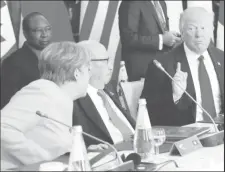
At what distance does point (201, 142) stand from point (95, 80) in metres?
0.80

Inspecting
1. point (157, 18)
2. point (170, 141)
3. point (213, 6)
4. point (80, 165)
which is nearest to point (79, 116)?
point (170, 141)

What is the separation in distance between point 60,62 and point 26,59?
1.97m

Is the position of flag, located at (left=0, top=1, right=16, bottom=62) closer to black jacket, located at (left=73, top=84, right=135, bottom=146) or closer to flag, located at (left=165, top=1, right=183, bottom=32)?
flag, located at (left=165, top=1, right=183, bottom=32)

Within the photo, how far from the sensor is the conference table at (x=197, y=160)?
7.17 ft

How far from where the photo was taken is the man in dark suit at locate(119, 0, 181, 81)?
4.34 m

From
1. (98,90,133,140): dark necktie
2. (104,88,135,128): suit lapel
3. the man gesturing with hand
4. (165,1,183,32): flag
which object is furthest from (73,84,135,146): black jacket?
(165,1,183,32): flag

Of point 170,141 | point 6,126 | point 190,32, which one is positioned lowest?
point 170,141

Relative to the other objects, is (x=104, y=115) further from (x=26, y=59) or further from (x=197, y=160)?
(x=26, y=59)

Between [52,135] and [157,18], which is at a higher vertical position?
[157,18]

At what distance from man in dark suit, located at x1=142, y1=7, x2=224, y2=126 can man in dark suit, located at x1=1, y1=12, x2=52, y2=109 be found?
1.06 meters

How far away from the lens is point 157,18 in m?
4.46

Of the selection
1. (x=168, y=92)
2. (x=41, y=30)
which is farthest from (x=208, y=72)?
(x=41, y=30)

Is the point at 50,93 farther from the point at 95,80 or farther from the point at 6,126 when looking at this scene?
the point at 95,80

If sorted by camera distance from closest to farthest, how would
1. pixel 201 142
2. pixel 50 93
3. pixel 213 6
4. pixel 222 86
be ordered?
pixel 50 93, pixel 201 142, pixel 222 86, pixel 213 6
